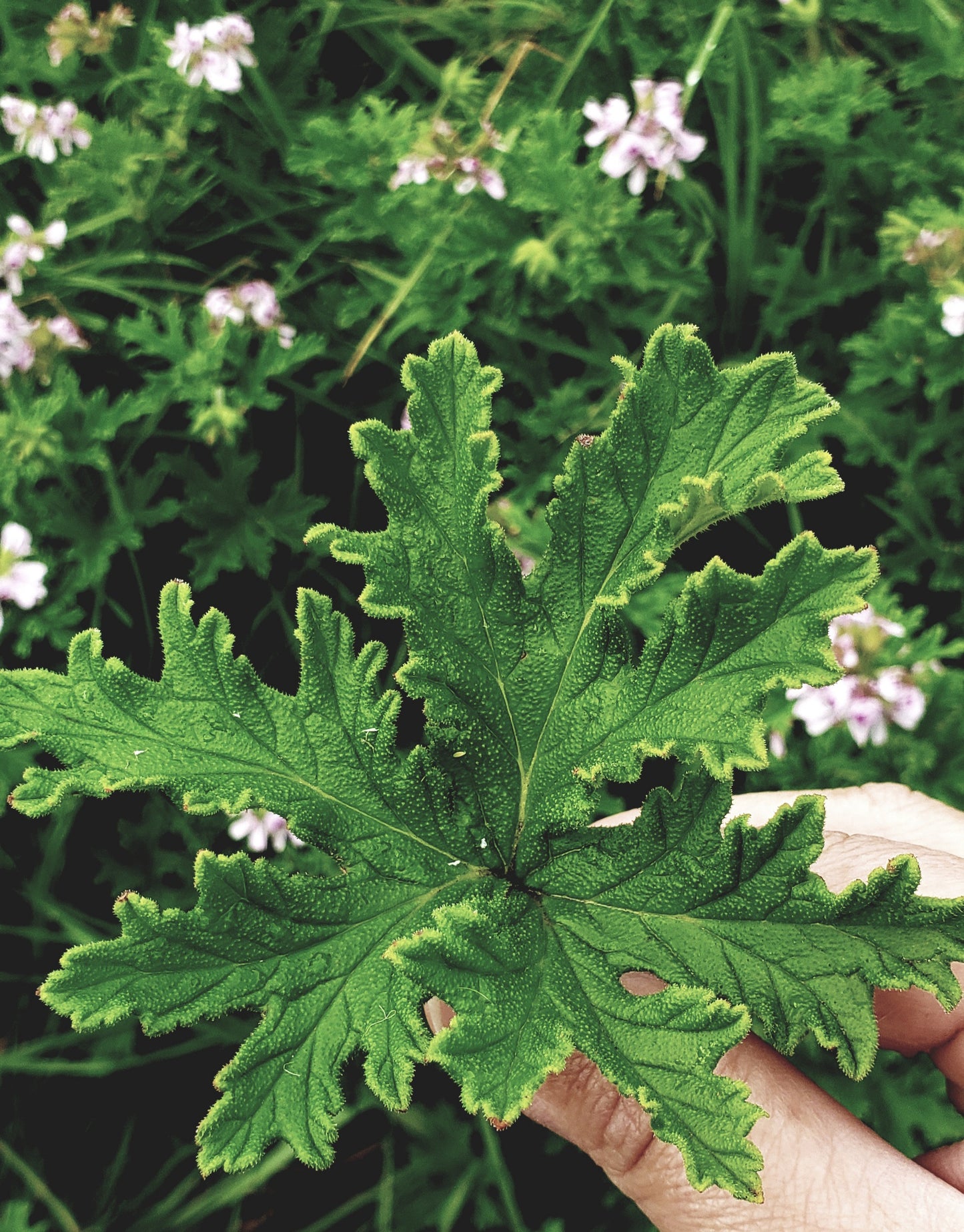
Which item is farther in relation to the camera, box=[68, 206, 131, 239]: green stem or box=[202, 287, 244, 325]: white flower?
box=[68, 206, 131, 239]: green stem

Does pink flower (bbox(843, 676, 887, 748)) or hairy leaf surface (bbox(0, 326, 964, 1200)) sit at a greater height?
hairy leaf surface (bbox(0, 326, 964, 1200))

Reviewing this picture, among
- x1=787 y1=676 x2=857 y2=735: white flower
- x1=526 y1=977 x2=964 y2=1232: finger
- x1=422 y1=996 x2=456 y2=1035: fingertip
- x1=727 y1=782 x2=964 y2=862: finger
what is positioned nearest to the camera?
x1=526 y1=977 x2=964 y2=1232: finger

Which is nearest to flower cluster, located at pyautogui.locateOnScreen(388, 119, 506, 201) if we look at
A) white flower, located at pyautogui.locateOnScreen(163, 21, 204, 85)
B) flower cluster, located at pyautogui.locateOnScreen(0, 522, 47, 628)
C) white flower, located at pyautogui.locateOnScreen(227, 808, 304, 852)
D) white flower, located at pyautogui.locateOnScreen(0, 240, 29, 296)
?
white flower, located at pyautogui.locateOnScreen(163, 21, 204, 85)

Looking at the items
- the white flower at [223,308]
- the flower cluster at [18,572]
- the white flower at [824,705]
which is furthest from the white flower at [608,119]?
the flower cluster at [18,572]

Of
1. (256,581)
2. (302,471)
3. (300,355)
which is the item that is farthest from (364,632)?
(300,355)

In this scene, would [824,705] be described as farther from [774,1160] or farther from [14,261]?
[14,261]

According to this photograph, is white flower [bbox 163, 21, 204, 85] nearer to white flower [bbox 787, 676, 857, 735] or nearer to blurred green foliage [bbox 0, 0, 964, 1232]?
blurred green foliage [bbox 0, 0, 964, 1232]

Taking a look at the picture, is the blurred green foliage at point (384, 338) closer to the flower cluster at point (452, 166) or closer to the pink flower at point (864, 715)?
the flower cluster at point (452, 166)

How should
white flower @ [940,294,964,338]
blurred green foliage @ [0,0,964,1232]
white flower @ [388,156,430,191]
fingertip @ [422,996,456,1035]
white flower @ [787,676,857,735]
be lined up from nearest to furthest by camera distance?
fingertip @ [422,996,456,1035] < white flower @ [787,676,857,735] < white flower @ [940,294,964,338] < blurred green foliage @ [0,0,964,1232] < white flower @ [388,156,430,191]

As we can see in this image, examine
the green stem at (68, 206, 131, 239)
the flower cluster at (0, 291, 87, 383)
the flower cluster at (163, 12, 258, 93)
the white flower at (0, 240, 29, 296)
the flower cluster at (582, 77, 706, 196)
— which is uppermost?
the flower cluster at (163, 12, 258, 93)
